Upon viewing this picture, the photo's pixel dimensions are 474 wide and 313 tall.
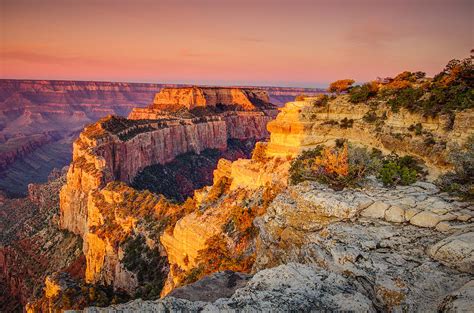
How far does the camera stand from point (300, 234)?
444 inches

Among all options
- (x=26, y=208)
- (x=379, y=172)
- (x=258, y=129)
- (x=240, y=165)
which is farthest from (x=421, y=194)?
(x=258, y=129)

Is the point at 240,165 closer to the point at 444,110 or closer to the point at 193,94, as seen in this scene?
the point at 444,110

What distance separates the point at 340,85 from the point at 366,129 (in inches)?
185

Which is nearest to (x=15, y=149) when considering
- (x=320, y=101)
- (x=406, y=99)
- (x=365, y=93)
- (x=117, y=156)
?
(x=117, y=156)

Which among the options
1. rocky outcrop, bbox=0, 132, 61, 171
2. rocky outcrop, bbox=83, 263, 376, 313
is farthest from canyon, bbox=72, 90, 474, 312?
rocky outcrop, bbox=0, 132, 61, 171

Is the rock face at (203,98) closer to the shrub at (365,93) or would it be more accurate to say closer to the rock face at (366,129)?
the rock face at (366,129)

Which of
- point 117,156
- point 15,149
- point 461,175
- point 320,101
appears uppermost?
point 320,101

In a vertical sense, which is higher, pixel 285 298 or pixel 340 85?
pixel 340 85

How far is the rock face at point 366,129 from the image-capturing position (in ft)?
48.2

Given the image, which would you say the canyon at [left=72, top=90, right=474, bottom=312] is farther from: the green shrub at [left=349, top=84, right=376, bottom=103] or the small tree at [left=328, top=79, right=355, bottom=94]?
the small tree at [left=328, top=79, right=355, bottom=94]

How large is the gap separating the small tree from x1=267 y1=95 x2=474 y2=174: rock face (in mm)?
1160

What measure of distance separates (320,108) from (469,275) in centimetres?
1391

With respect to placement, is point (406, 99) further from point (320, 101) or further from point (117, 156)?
point (117, 156)

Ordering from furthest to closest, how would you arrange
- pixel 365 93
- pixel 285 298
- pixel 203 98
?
pixel 203 98, pixel 365 93, pixel 285 298
